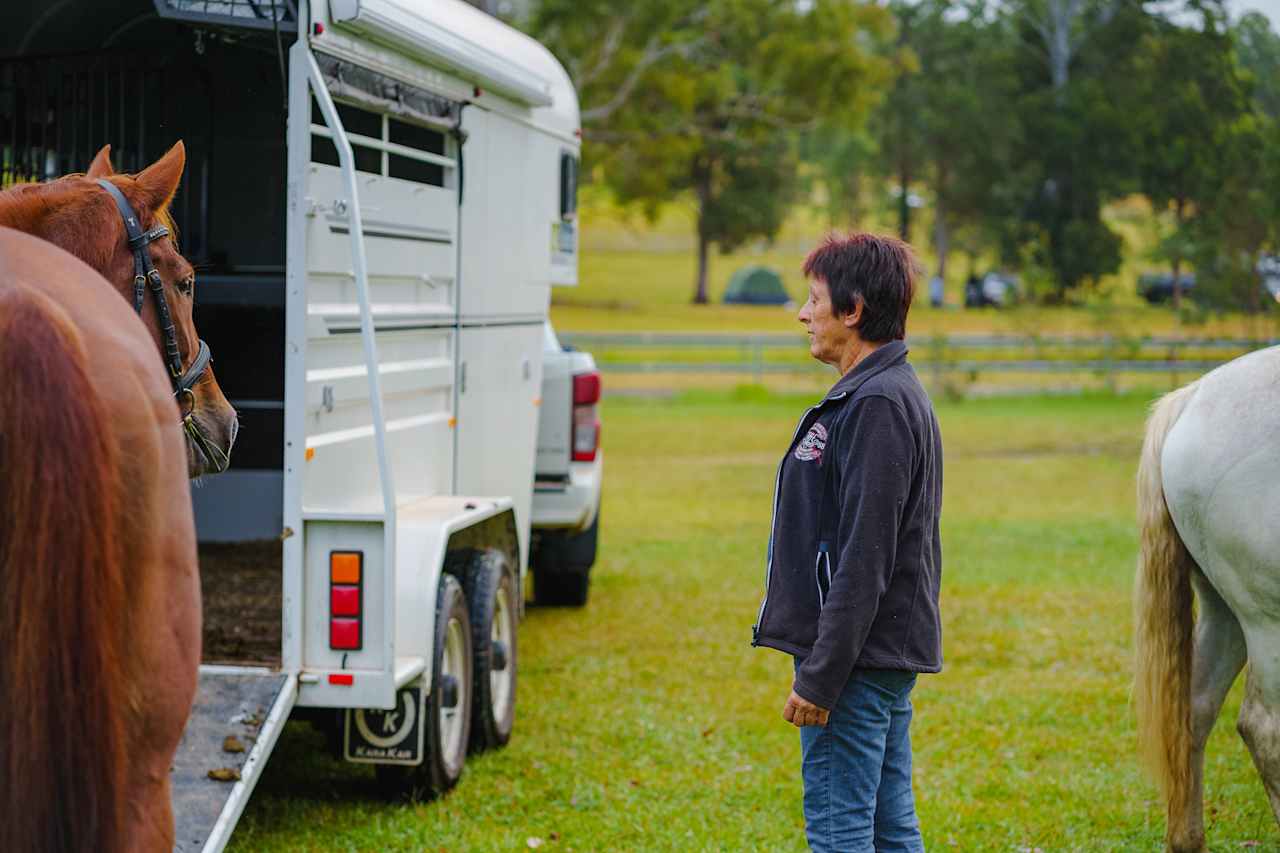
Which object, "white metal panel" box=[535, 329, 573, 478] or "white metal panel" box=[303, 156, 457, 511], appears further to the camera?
"white metal panel" box=[535, 329, 573, 478]

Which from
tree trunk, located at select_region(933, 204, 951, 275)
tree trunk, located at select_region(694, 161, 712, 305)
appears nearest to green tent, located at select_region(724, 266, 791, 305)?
tree trunk, located at select_region(694, 161, 712, 305)

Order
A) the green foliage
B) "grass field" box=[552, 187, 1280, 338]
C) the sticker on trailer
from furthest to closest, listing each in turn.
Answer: "grass field" box=[552, 187, 1280, 338], the green foliage, the sticker on trailer

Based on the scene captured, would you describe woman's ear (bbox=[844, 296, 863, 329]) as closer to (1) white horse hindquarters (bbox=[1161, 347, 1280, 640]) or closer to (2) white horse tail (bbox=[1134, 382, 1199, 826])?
(1) white horse hindquarters (bbox=[1161, 347, 1280, 640])

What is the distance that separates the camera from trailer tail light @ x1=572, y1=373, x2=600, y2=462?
8.57 meters

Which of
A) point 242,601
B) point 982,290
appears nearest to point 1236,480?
point 242,601

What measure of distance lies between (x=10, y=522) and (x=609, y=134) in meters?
20.2

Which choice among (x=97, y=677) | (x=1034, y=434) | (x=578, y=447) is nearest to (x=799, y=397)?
(x=1034, y=434)

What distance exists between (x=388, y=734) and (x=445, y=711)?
1.48 ft

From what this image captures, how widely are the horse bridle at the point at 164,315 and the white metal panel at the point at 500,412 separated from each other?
2.67 metres

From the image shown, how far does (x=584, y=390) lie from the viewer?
28.2ft

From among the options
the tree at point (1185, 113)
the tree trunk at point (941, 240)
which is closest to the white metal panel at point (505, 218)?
the tree at point (1185, 113)

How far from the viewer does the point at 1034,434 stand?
20.0 m

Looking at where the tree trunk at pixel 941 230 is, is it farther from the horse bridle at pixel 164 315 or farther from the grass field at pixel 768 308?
the horse bridle at pixel 164 315

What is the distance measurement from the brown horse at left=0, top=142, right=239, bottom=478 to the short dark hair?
4.72 ft
